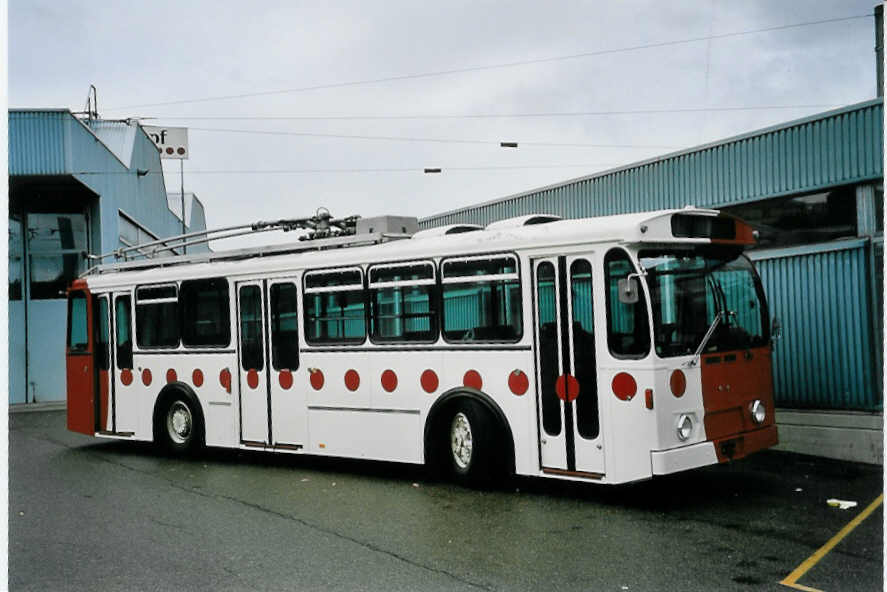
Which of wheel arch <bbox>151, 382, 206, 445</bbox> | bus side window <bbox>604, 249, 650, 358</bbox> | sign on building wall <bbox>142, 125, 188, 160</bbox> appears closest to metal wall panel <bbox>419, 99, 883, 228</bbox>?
bus side window <bbox>604, 249, 650, 358</bbox>

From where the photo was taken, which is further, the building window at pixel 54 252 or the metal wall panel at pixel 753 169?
the building window at pixel 54 252

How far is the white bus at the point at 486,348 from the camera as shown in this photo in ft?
29.6

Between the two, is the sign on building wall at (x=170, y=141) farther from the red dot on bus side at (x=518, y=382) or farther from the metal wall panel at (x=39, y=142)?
the red dot on bus side at (x=518, y=382)

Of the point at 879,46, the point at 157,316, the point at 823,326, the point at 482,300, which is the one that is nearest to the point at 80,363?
the point at 157,316

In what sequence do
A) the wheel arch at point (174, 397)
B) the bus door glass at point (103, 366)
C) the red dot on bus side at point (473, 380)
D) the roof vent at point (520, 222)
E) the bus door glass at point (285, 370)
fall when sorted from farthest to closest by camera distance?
the bus door glass at point (103, 366)
the wheel arch at point (174, 397)
the bus door glass at point (285, 370)
the roof vent at point (520, 222)
the red dot on bus side at point (473, 380)

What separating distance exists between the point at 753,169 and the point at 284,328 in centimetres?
693

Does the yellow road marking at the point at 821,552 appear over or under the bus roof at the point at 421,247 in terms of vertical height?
under

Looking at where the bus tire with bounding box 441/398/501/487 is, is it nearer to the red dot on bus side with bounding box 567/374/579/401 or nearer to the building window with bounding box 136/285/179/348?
the red dot on bus side with bounding box 567/374/579/401

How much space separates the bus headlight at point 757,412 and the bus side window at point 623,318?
4.77ft

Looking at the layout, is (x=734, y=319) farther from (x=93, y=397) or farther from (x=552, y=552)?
(x=93, y=397)

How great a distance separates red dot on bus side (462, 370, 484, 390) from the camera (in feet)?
33.4

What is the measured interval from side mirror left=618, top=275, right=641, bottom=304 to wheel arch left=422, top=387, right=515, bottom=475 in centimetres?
195

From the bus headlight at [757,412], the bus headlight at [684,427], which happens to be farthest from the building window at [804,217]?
the bus headlight at [684,427]

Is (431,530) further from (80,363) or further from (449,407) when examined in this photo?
(80,363)
